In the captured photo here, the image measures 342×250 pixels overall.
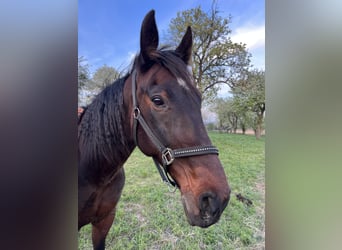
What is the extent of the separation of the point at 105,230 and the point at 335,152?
3.08 ft

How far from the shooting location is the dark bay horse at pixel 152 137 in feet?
2.04

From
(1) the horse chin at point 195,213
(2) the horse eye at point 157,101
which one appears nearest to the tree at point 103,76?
(2) the horse eye at point 157,101

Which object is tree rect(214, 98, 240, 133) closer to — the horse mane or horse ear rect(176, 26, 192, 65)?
horse ear rect(176, 26, 192, 65)

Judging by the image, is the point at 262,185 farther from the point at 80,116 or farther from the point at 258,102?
the point at 80,116

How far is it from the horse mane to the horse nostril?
0.37 metres

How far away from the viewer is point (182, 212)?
0.83 metres

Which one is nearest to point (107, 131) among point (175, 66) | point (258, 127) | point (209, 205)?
point (175, 66)

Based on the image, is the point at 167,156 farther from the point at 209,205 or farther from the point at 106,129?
the point at 106,129

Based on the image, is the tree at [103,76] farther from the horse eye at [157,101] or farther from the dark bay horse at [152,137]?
the horse eye at [157,101]

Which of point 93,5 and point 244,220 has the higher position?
point 93,5

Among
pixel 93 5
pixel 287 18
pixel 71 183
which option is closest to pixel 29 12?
pixel 93 5

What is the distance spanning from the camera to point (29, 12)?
2.03ft

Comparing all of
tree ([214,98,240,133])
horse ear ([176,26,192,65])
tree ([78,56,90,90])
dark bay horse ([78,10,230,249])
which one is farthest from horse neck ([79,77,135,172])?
tree ([214,98,240,133])

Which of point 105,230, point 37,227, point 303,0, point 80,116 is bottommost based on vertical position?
point 105,230
